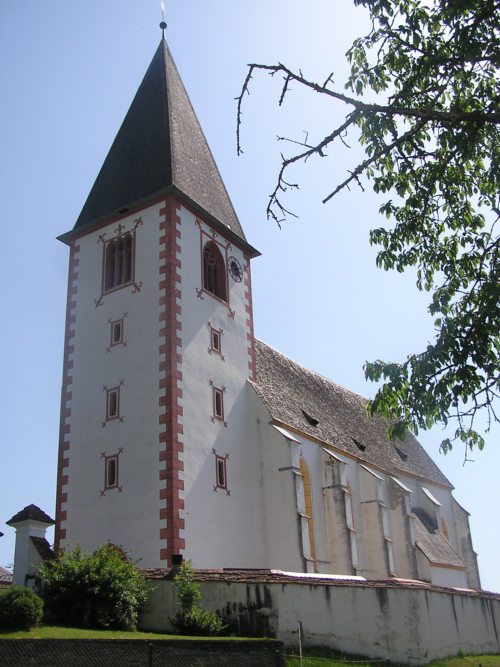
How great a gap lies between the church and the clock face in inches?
3.2

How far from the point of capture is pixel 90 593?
16000 millimetres

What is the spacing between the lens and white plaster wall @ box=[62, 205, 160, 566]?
72.6 ft

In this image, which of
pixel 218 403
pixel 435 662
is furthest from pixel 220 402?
pixel 435 662

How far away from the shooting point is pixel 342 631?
54.4 ft

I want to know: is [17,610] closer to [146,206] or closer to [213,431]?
[213,431]

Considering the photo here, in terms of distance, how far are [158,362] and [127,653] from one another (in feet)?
41.3

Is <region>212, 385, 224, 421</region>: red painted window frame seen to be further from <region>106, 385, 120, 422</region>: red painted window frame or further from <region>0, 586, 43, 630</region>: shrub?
<region>0, 586, 43, 630</region>: shrub

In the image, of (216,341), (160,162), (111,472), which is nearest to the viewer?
(111,472)

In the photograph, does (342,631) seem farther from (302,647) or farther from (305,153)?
(305,153)

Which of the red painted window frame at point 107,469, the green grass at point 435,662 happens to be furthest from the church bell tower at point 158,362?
the green grass at point 435,662

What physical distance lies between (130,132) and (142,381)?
1131 centimetres

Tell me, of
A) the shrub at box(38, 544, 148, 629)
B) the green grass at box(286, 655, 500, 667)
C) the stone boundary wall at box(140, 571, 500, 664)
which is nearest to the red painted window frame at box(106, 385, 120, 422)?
the stone boundary wall at box(140, 571, 500, 664)

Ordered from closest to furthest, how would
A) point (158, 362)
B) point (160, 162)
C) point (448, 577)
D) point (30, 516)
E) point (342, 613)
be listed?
point (342, 613) → point (30, 516) → point (158, 362) → point (160, 162) → point (448, 577)

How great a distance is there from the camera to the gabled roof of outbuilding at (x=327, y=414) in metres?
29.2
